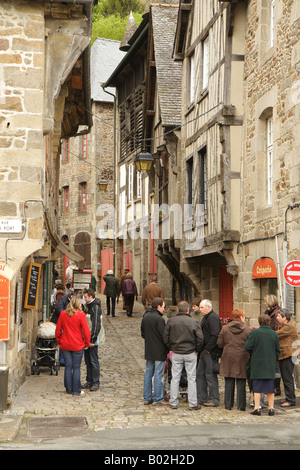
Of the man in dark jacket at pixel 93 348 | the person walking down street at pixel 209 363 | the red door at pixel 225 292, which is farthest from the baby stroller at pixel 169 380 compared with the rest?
the red door at pixel 225 292

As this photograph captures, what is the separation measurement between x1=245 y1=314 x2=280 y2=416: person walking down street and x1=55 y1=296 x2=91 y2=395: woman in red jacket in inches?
105

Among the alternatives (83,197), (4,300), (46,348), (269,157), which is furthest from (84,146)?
(4,300)

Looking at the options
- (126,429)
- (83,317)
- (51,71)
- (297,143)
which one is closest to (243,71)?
(297,143)

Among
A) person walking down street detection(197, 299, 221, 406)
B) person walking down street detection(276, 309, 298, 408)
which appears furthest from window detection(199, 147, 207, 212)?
person walking down street detection(276, 309, 298, 408)

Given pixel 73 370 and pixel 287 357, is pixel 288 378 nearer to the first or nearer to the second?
pixel 287 357

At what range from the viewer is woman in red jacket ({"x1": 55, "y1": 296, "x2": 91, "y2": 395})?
429 inches

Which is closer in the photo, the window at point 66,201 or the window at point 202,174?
the window at point 202,174

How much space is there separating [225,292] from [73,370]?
7.15 meters

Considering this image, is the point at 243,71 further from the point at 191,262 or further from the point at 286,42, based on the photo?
the point at 191,262

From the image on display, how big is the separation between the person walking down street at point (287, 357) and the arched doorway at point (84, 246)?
2522 centimetres

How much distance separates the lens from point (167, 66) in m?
22.5

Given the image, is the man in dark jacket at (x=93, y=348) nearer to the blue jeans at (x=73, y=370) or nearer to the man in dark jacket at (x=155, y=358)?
A: the blue jeans at (x=73, y=370)

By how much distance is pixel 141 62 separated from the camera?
27703 mm

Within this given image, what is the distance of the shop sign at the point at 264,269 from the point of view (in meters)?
12.8
